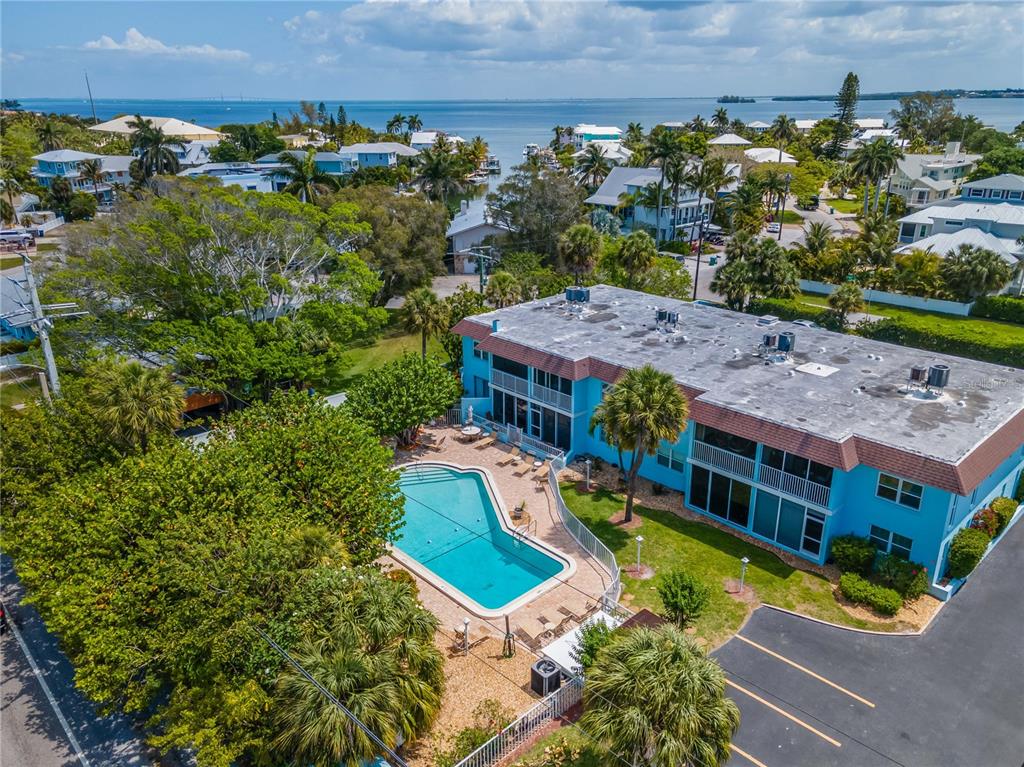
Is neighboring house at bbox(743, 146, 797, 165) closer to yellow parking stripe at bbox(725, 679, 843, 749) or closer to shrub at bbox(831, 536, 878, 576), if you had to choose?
shrub at bbox(831, 536, 878, 576)

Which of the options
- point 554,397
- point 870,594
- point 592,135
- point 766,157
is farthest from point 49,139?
point 870,594

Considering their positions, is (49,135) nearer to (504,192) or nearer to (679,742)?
(504,192)

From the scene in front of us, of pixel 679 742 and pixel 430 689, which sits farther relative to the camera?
pixel 430 689

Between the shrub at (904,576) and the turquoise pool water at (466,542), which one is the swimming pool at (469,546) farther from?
the shrub at (904,576)

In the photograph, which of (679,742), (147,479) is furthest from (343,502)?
(679,742)

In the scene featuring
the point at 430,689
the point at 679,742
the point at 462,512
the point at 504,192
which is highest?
the point at 504,192

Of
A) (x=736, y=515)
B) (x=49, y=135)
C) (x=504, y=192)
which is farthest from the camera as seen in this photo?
(x=49, y=135)

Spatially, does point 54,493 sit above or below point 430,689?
above

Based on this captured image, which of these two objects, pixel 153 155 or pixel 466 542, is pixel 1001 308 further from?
pixel 153 155

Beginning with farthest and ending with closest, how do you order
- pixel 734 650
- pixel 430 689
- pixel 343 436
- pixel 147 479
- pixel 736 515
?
pixel 736 515, pixel 343 436, pixel 734 650, pixel 147 479, pixel 430 689
